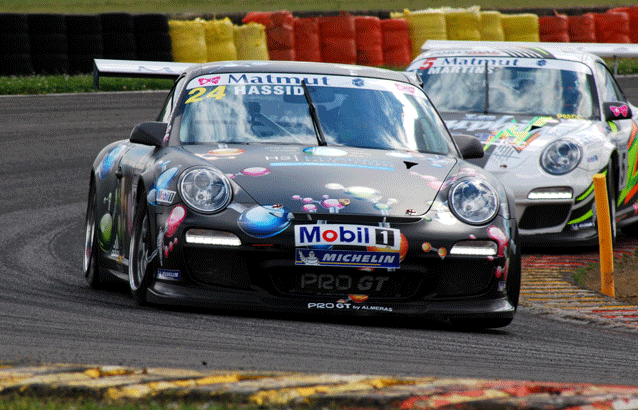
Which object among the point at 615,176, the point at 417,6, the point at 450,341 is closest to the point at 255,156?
the point at 450,341

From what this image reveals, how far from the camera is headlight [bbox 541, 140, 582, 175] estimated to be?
29.9 feet

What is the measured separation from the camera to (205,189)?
5.37m

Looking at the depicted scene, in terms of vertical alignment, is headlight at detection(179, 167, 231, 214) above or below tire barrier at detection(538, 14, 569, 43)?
above

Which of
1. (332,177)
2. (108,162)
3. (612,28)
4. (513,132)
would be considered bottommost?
(612,28)

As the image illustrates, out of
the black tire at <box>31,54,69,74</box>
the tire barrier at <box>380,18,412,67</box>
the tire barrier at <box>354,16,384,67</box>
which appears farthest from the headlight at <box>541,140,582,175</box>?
the tire barrier at <box>380,18,412,67</box>

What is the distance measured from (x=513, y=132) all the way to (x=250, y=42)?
34.1 feet

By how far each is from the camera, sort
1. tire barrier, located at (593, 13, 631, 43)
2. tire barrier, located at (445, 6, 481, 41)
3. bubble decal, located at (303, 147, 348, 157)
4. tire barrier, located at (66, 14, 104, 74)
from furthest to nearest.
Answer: tire barrier, located at (593, 13, 631, 43) < tire barrier, located at (445, 6, 481, 41) < tire barrier, located at (66, 14, 104, 74) < bubble decal, located at (303, 147, 348, 157)

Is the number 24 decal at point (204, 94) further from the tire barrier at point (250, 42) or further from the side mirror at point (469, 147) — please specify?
the tire barrier at point (250, 42)

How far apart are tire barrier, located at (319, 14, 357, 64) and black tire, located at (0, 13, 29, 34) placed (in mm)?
5256

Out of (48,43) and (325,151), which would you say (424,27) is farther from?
(325,151)

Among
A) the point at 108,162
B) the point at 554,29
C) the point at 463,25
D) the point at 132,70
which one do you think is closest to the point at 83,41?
the point at 463,25

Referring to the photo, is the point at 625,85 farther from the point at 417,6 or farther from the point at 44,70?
the point at 417,6

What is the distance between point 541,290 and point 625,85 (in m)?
14.0

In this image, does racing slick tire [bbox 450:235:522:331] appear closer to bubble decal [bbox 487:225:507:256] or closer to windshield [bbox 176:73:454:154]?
bubble decal [bbox 487:225:507:256]
